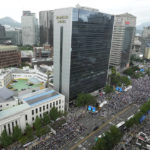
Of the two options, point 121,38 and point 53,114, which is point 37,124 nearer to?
point 53,114

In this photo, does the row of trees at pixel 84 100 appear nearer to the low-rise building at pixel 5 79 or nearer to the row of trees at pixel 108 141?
the row of trees at pixel 108 141

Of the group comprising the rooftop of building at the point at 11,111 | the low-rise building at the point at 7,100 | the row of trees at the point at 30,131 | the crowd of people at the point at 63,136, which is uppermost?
the rooftop of building at the point at 11,111

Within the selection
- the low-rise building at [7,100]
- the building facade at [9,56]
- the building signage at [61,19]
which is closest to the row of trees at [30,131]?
the low-rise building at [7,100]

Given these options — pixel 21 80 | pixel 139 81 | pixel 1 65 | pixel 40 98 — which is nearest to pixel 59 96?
pixel 40 98

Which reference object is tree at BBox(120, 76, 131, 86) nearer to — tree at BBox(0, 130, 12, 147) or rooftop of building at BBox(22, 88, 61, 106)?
rooftop of building at BBox(22, 88, 61, 106)

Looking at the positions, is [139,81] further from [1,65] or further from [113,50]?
[1,65]

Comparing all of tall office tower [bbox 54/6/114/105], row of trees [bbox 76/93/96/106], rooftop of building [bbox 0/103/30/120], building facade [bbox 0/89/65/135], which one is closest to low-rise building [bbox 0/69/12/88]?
building facade [bbox 0/89/65/135]
